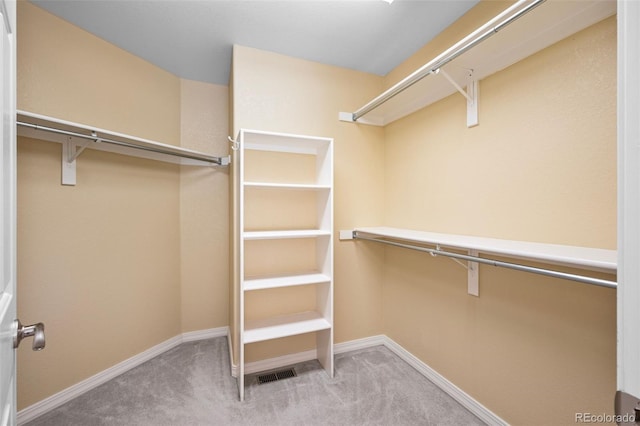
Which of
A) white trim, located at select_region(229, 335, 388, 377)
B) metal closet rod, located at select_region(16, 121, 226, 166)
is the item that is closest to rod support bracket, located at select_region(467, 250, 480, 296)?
white trim, located at select_region(229, 335, 388, 377)

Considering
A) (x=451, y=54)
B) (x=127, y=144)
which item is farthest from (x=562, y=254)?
(x=127, y=144)

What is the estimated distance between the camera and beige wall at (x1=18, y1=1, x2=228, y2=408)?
1.71 meters

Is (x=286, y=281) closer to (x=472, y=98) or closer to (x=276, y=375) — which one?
(x=276, y=375)

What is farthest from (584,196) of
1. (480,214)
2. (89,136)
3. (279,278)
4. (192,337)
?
(192,337)

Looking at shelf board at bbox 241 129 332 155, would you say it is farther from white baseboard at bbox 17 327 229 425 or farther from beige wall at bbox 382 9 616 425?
white baseboard at bbox 17 327 229 425

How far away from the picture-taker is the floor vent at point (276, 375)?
204 centimetres

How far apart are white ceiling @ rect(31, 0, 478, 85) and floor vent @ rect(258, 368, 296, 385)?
248 cm

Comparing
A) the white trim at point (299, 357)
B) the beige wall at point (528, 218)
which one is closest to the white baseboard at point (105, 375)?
the white trim at point (299, 357)

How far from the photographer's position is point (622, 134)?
469 millimetres

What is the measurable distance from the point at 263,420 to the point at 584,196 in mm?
2049

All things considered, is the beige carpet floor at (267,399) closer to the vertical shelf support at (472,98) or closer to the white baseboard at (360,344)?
the white baseboard at (360,344)

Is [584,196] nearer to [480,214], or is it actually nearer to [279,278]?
[480,214]

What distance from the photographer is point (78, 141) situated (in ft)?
6.10

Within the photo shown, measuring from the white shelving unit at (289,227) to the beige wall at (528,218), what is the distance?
2.40 feet
